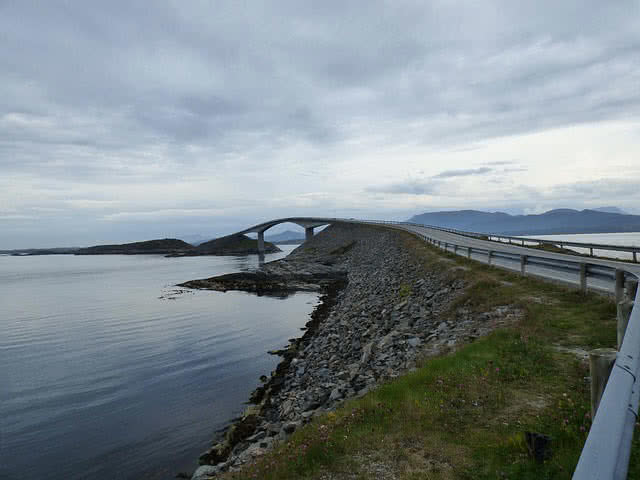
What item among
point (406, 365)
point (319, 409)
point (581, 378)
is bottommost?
point (319, 409)

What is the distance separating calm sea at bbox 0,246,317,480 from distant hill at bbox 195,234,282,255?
13422cm

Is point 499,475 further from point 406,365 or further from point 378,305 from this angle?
point 378,305

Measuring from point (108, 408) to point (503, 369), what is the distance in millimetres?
15702

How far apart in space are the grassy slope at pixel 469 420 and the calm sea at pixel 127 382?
6.93m

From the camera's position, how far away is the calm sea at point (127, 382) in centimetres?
1264

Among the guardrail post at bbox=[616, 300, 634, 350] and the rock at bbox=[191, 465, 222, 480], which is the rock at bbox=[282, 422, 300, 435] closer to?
the rock at bbox=[191, 465, 222, 480]

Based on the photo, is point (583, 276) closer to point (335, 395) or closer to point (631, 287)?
point (631, 287)

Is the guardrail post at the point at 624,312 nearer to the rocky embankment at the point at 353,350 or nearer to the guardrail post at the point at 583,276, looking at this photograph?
the rocky embankment at the point at 353,350

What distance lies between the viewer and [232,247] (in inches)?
7126

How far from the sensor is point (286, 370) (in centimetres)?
1880

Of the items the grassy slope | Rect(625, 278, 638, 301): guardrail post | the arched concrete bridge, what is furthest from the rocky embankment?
the arched concrete bridge

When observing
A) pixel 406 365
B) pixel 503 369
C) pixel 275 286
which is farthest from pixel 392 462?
pixel 275 286

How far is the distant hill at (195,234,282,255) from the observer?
174125 mm

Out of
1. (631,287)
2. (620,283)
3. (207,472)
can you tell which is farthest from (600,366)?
(207,472)
